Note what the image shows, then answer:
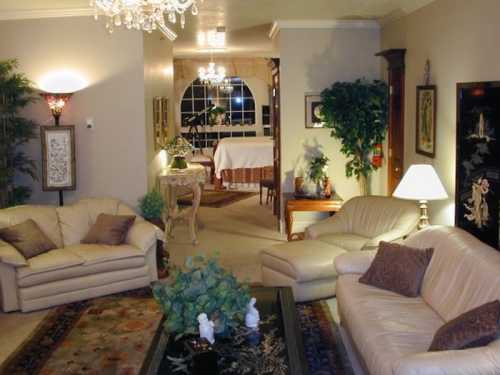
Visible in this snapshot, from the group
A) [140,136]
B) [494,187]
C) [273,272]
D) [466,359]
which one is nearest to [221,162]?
[140,136]

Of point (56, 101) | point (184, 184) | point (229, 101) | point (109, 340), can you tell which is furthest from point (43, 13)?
point (229, 101)

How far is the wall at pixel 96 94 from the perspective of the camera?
6652mm

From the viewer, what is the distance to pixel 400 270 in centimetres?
434

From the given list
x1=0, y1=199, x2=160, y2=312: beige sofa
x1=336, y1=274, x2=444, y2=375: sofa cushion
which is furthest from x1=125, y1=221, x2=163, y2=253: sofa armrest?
x1=336, y1=274, x2=444, y2=375: sofa cushion

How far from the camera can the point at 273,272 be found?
18.3 ft

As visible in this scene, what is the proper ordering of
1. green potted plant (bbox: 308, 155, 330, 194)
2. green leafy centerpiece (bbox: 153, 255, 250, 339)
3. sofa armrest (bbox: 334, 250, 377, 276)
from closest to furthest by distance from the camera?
green leafy centerpiece (bbox: 153, 255, 250, 339), sofa armrest (bbox: 334, 250, 377, 276), green potted plant (bbox: 308, 155, 330, 194)

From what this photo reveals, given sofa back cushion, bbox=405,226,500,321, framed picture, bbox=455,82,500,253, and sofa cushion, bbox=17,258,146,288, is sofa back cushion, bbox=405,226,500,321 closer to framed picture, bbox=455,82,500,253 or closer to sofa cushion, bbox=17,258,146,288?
framed picture, bbox=455,82,500,253

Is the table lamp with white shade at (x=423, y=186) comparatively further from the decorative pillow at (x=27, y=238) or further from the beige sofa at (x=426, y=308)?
the decorative pillow at (x=27, y=238)

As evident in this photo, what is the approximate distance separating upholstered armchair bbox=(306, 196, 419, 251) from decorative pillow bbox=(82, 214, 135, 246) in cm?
177

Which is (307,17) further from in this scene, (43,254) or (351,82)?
(43,254)

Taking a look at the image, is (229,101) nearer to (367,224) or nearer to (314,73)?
(314,73)

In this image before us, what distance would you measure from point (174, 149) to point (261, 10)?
196 cm

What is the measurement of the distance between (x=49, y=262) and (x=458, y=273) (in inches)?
130

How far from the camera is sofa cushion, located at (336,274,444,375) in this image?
3377 mm
